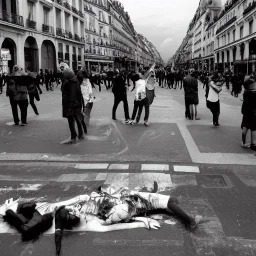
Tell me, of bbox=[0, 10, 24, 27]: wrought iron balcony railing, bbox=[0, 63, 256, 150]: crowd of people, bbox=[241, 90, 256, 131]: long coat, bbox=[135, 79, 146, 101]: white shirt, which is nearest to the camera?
bbox=[241, 90, 256, 131]: long coat

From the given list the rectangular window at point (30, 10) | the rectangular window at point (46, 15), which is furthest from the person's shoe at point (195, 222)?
the rectangular window at point (46, 15)

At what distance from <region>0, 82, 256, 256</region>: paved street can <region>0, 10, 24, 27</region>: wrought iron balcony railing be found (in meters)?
19.9

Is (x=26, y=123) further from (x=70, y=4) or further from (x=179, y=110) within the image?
(x=70, y=4)

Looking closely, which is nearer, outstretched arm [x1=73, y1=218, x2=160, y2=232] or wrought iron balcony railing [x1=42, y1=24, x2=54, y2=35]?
outstretched arm [x1=73, y1=218, x2=160, y2=232]

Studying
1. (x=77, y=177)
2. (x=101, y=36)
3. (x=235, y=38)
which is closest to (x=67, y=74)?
(x=77, y=177)

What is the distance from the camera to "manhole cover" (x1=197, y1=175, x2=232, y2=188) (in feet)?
17.2

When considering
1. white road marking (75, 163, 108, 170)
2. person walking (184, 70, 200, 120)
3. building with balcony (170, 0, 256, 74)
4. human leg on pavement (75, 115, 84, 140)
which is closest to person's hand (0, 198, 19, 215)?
white road marking (75, 163, 108, 170)

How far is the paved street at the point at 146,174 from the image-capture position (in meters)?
3.49

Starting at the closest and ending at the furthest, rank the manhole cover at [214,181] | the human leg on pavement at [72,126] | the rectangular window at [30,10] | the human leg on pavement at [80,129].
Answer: the manhole cover at [214,181] < the human leg on pavement at [72,126] < the human leg on pavement at [80,129] < the rectangular window at [30,10]

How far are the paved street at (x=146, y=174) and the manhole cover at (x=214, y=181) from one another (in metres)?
0.01

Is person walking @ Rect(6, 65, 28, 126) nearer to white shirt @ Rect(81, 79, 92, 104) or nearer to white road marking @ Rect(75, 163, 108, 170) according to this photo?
white shirt @ Rect(81, 79, 92, 104)

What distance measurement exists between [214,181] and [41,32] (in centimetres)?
3254

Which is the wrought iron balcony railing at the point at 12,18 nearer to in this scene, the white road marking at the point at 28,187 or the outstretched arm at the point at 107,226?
the white road marking at the point at 28,187

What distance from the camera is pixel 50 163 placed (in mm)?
6574
